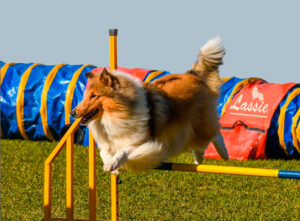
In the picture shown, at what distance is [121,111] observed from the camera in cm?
597

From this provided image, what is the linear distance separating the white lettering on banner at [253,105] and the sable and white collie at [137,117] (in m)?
3.99

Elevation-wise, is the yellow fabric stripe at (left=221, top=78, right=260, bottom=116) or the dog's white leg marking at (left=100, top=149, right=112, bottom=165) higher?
the dog's white leg marking at (left=100, top=149, right=112, bottom=165)

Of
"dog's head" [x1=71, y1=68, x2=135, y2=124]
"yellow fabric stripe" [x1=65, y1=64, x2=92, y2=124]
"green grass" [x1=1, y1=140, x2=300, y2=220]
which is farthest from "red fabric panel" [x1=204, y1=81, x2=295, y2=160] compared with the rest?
"dog's head" [x1=71, y1=68, x2=135, y2=124]

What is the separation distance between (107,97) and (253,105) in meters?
4.95

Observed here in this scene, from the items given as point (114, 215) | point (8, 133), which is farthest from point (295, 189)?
point (8, 133)

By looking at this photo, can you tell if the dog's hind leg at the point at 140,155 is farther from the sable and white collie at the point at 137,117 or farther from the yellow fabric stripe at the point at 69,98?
the yellow fabric stripe at the point at 69,98

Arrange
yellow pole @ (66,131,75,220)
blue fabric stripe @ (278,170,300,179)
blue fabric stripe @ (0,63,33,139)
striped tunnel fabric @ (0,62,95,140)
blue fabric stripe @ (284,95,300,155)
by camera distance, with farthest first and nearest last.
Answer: blue fabric stripe @ (0,63,33,139), striped tunnel fabric @ (0,62,95,140), blue fabric stripe @ (284,95,300,155), yellow pole @ (66,131,75,220), blue fabric stripe @ (278,170,300,179)

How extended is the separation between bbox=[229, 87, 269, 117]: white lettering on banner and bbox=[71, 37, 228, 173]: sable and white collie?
3.99 metres

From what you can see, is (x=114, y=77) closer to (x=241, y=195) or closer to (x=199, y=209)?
(x=199, y=209)

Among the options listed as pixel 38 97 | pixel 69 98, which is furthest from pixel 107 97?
pixel 38 97

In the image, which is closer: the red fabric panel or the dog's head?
the dog's head

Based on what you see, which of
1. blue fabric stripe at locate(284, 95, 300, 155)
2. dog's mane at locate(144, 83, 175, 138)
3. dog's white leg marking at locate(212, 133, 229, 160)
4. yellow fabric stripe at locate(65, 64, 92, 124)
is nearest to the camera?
dog's mane at locate(144, 83, 175, 138)

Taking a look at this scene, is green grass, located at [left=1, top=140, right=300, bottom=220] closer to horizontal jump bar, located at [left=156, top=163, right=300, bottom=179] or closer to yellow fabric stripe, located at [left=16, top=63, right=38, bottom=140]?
yellow fabric stripe, located at [left=16, top=63, right=38, bottom=140]

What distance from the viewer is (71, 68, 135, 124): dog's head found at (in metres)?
5.91
